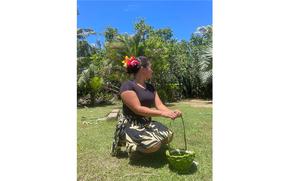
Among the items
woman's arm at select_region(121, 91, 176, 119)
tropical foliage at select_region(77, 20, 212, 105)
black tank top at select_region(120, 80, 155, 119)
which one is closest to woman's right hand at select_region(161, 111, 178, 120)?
woman's arm at select_region(121, 91, 176, 119)

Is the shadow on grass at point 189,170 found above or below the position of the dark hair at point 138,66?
below

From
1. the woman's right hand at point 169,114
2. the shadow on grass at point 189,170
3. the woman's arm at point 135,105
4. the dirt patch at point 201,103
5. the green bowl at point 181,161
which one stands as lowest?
the shadow on grass at point 189,170

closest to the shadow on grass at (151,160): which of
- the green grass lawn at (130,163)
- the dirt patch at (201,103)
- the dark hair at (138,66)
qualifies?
the green grass lawn at (130,163)

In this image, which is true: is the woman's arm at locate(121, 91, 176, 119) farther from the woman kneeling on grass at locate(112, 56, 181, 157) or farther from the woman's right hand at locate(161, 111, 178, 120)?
the woman's right hand at locate(161, 111, 178, 120)

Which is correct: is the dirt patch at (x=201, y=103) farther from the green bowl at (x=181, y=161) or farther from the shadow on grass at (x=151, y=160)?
the green bowl at (x=181, y=161)

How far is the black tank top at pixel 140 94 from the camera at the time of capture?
3295 millimetres

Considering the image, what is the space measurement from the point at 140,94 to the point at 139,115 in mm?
205

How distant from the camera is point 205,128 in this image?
5.27 m

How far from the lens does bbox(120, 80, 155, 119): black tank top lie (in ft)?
10.8

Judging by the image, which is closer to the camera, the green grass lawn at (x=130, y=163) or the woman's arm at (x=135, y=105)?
the green grass lawn at (x=130, y=163)

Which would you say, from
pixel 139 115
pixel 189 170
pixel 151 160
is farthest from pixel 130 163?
pixel 189 170

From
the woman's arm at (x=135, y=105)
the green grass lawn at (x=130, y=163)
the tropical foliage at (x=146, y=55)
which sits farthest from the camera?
the tropical foliage at (x=146, y=55)

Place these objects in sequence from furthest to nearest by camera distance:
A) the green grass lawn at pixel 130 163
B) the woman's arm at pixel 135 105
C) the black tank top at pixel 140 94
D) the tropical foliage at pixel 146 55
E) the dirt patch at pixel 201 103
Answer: the tropical foliage at pixel 146 55 → the dirt patch at pixel 201 103 → the black tank top at pixel 140 94 → the woman's arm at pixel 135 105 → the green grass lawn at pixel 130 163
